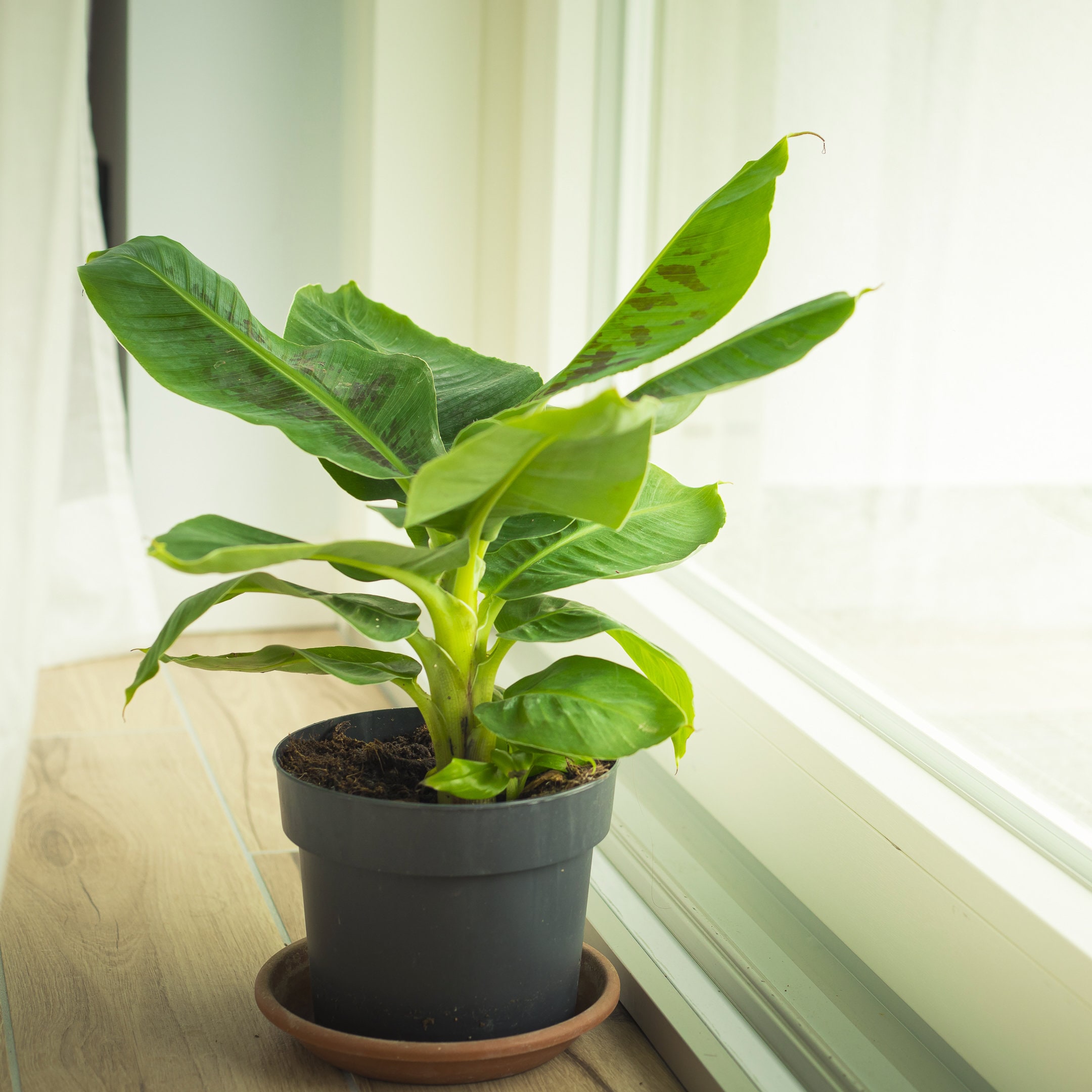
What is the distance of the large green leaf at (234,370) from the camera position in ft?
1.90

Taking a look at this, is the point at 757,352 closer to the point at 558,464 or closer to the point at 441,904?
the point at 558,464

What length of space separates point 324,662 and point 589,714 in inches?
6.0

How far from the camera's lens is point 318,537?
184cm

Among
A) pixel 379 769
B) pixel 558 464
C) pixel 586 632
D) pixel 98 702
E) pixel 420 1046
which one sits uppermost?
pixel 558 464

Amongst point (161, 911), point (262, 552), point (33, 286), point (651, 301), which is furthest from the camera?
point (33, 286)

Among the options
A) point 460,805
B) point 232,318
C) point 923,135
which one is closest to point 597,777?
point 460,805

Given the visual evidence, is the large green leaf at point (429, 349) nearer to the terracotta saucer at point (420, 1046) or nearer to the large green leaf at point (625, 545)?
the large green leaf at point (625, 545)

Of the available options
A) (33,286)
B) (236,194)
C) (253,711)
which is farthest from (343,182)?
(253,711)

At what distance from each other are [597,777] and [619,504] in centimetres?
25

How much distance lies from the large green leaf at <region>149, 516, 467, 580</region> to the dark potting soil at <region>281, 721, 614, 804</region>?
15 centimetres

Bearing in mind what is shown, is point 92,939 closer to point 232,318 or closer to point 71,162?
point 232,318

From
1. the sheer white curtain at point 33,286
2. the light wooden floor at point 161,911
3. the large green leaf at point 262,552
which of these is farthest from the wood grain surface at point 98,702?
the large green leaf at point 262,552

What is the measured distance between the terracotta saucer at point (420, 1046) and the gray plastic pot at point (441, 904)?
0.01m

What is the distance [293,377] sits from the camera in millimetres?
584
